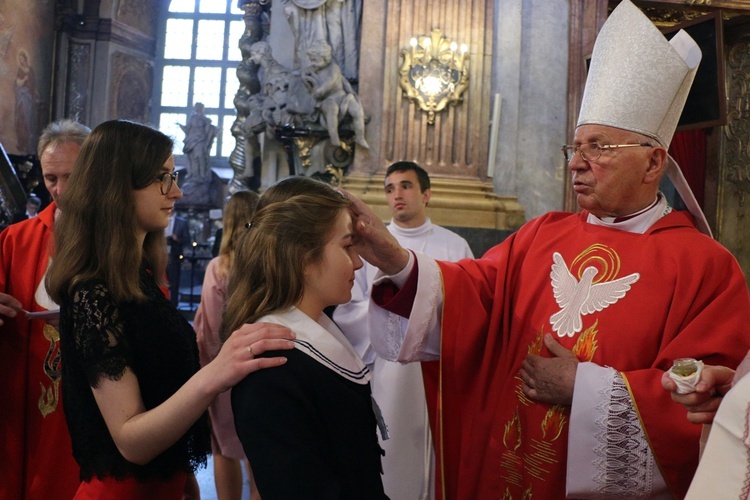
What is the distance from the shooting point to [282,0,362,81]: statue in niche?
6785mm

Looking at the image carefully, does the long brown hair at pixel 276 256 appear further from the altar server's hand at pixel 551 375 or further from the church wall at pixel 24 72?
the church wall at pixel 24 72

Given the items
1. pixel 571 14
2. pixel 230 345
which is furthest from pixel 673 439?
pixel 571 14

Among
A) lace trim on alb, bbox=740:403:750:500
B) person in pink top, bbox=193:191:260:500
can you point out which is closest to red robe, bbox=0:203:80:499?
person in pink top, bbox=193:191:260:500

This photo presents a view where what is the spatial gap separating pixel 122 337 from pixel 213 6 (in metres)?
21.0

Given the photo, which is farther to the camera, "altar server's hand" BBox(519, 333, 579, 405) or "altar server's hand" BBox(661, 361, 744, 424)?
"altar server's hand" BBox(519, 333, 579, 405)

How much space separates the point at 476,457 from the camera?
2.51 meters

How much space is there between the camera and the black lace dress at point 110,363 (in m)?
1.83

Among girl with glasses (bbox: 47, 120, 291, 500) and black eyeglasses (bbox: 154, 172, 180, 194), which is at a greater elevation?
black eyeglasses (bbox: 154, 172, 180, 194)

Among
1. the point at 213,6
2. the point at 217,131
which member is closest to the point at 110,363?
the point at 217,131

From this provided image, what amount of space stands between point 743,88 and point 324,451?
7.34m

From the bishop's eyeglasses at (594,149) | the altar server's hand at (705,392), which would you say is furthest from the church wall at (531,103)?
the altar server's hand at (705,392)

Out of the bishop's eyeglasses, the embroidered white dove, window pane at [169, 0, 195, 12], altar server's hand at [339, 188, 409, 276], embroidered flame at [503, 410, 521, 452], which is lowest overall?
embroidered flame at [503, 410, 521, 452]

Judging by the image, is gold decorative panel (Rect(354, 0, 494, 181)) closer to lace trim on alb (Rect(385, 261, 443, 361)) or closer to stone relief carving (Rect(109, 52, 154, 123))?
lace trim on alb (Rect(385, 261, 443, 361))

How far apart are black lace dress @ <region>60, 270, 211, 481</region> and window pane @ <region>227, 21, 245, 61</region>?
20130 millimetres
